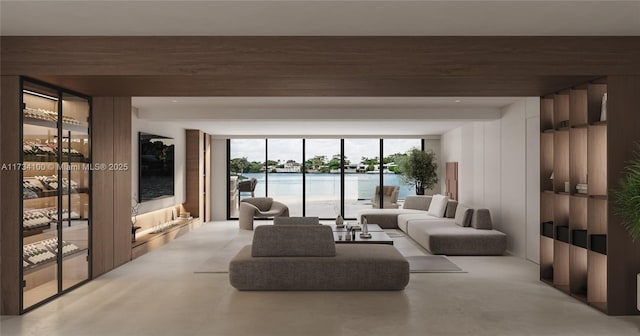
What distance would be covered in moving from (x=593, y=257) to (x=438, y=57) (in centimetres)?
242

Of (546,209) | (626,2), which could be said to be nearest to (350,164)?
(546,209)

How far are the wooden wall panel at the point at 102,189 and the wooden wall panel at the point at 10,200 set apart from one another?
1393mm

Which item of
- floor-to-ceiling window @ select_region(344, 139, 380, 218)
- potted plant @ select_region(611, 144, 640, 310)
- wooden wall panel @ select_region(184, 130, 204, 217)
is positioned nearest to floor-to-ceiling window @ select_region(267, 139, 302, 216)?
floor-to-ceiling window @ select_region(344, 139, 380, 218)

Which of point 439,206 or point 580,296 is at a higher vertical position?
point 439,206

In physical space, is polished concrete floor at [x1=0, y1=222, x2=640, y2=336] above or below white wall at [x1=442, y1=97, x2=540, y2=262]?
below

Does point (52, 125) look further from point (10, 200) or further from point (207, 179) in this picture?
point (207, 179)

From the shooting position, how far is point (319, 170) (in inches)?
515

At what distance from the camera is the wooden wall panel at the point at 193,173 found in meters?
11.3

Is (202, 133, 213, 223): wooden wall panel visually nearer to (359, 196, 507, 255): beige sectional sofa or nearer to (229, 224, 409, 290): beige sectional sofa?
(359, 196, 507, 255): beige sectional sofa

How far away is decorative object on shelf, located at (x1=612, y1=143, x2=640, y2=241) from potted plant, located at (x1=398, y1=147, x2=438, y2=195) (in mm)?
7786

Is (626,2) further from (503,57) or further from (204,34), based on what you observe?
(204,34)

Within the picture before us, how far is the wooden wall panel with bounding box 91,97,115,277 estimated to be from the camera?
5.77m

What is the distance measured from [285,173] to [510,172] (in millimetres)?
6726

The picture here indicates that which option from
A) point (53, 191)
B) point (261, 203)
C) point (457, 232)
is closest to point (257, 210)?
point (261, 203)
